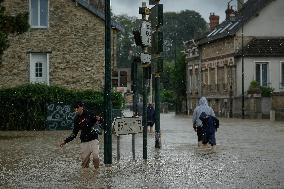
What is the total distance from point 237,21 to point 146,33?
48.9 meters

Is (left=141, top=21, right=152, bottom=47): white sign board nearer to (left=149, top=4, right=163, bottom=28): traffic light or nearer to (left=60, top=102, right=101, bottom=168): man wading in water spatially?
(left=149, top=4, right=163, bottom=28): traffic light

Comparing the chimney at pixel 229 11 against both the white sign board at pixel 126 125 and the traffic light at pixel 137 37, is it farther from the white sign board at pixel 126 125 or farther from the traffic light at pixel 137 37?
the white sign board at pixel 126 125

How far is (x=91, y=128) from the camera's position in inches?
569

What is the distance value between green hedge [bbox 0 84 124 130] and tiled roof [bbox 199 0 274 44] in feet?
92.1

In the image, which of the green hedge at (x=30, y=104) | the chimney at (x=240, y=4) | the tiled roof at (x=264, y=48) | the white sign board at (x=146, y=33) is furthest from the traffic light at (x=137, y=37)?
the chimney at (x=240, y=4)

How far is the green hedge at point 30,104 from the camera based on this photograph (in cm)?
3634

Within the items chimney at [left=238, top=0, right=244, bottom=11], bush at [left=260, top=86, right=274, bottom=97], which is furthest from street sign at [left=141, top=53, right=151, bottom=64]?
chimney at [left=238, top=0, right=244, bottom=11]

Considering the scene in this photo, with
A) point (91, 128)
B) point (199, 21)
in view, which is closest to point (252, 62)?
point (91, 128)

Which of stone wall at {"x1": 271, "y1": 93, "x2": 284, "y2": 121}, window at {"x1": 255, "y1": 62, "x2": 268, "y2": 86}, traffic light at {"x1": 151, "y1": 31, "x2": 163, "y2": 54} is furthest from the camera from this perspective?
window at {"x1": 255, "y1": 62, "x2": 268, "y2": 86}

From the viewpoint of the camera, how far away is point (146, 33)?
57.2ft

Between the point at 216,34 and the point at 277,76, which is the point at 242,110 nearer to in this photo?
the point at 277,76

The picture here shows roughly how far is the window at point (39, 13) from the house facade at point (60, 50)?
0.14m

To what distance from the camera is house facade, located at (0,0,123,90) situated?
39.9 metres

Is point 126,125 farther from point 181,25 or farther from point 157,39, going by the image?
point 181,25
